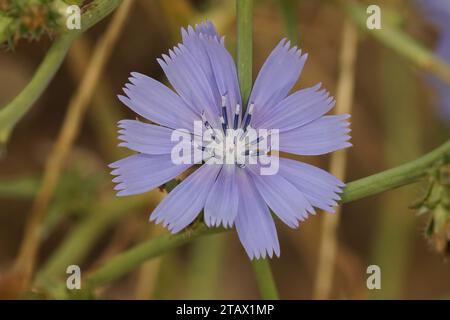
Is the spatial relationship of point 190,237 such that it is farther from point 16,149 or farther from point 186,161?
point 16,149

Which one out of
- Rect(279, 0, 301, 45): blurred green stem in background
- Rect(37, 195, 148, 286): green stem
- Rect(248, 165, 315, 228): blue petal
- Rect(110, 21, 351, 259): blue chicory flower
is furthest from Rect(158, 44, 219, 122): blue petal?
Rect(37, 195, 148, 286): green stem

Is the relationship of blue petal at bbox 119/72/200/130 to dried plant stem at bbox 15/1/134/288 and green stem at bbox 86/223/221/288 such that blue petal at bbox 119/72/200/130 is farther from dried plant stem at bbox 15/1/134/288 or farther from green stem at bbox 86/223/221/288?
dried plant stem at bbox 15/1/134/288

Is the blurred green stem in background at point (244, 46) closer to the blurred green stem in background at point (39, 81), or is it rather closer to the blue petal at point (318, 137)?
the blue petal at point (318, 137)

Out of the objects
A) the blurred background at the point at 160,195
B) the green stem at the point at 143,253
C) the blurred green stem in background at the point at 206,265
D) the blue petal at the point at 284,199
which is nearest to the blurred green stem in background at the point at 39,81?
the green stem at the point at 143,253

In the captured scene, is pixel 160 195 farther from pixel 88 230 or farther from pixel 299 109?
pixel 299 109

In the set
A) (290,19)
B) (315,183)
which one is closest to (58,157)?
(290,19)
